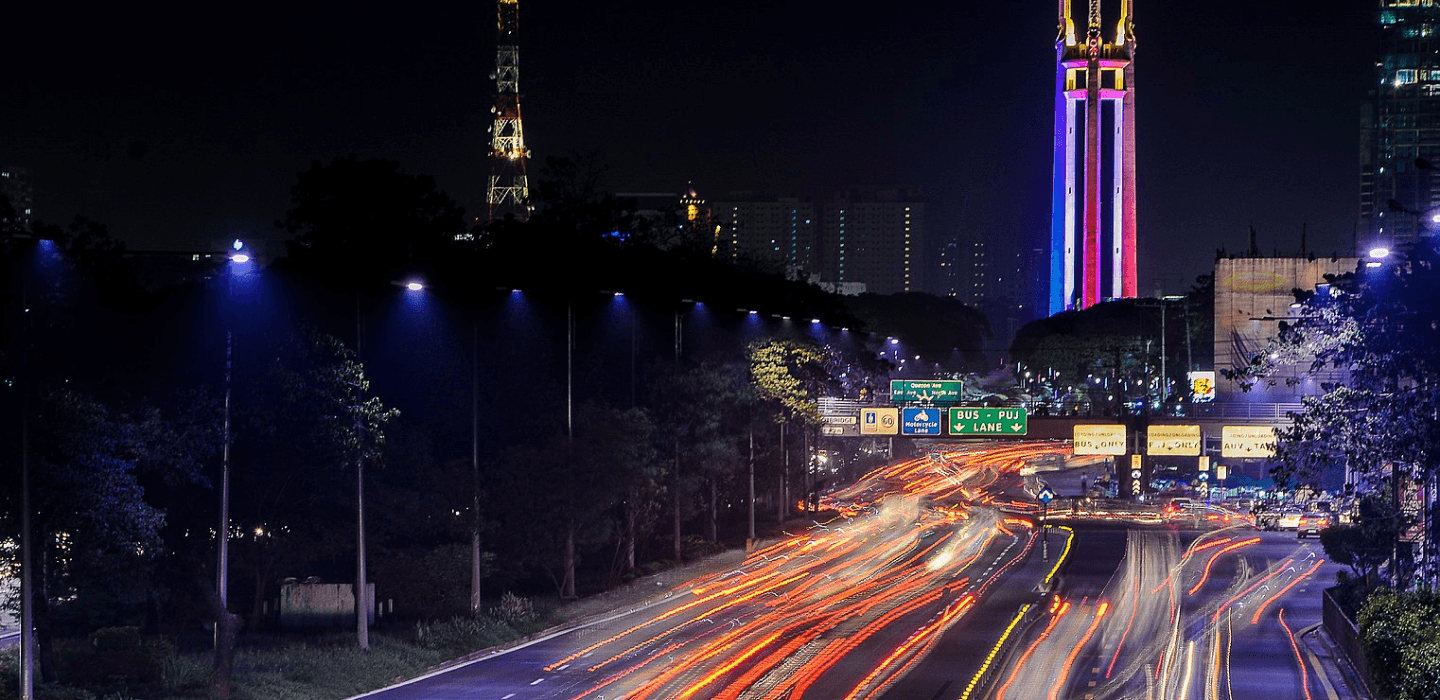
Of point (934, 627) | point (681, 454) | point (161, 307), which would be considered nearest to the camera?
point (161, 307)

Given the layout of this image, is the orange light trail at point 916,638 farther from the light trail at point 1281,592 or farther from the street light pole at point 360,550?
the street light pole at point 360,550

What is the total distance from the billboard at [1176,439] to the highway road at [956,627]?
4094 mm

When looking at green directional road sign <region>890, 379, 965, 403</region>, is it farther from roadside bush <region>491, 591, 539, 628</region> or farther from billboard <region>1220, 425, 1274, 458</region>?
roadside bush <region>491, 591, 539, 628</region>

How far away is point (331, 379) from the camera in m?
34.1

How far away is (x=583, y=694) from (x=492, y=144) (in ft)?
224

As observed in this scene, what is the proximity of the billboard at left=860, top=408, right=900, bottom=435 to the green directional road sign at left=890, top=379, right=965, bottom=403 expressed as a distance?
2230 mm

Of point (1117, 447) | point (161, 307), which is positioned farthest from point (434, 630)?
point (1117, 447)

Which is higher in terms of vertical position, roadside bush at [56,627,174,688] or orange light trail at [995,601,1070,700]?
roadside bush at [56,627,174,688]

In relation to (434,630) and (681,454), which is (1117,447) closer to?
(681,454)

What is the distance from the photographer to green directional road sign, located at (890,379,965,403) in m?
79.3

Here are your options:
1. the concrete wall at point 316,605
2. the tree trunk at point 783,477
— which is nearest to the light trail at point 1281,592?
the tree trunk at point 783,477

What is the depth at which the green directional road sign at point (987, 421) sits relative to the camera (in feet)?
251

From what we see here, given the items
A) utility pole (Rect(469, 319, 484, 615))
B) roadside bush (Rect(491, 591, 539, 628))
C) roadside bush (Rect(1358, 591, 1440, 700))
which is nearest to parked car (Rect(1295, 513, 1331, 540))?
roadside bush (Rect(491, 591, 539, 628))

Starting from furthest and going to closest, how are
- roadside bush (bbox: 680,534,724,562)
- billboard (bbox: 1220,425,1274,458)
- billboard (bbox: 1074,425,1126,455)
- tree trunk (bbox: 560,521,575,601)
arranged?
1. billboard (bbox: 1074,425,1126,455)
2. billboard (bbox: 1220,425,1274,458)
3. roadside bush (bbox: 680,534,724,562)
4. tree trunk (bbox: 560,521,575,601)
